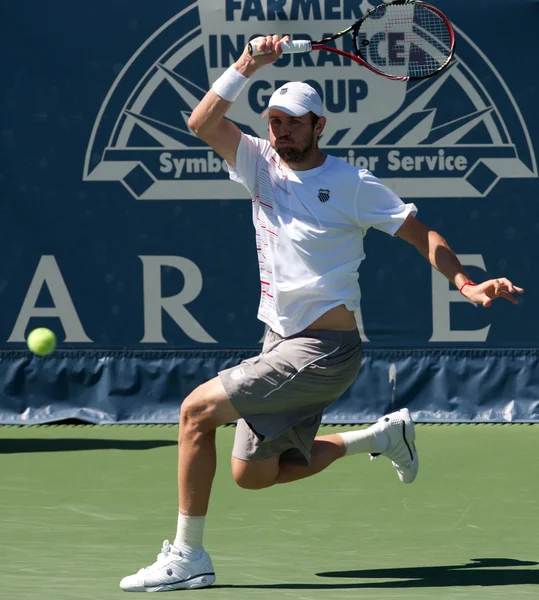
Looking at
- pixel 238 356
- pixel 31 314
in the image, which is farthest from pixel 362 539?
pixel 31 314

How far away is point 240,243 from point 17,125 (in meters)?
1.31

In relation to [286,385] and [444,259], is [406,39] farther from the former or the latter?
[286,385]

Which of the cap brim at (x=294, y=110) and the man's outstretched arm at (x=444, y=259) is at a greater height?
the cap brim at (x=294, y=110)

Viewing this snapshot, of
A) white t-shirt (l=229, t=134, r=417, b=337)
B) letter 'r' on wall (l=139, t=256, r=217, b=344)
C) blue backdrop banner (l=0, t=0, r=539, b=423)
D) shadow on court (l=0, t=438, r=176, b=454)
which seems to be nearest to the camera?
white t-shirt (l=229, t=134, r=417, b=337)

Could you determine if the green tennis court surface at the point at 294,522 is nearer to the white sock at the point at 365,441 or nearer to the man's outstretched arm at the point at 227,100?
the white sock at the point at 365,441

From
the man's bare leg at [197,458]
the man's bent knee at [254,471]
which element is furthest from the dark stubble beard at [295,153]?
the man's bent knee at [254,471]

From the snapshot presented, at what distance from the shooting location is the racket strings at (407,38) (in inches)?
234

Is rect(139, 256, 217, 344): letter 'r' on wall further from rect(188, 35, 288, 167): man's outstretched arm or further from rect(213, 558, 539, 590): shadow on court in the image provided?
rect(213, 558, 539, 590): shadow on court

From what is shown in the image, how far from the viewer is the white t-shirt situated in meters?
3.94

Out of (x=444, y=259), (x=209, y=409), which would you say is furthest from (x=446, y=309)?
(x=209, y=409)

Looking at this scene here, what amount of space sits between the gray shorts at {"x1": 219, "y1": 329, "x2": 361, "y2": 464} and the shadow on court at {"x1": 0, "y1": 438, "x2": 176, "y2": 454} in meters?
2.24

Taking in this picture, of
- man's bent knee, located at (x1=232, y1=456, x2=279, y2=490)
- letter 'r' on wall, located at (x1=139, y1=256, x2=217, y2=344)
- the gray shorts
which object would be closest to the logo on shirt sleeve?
the gray shorts

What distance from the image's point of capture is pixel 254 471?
4035 mm

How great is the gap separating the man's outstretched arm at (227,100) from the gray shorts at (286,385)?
63 cm
